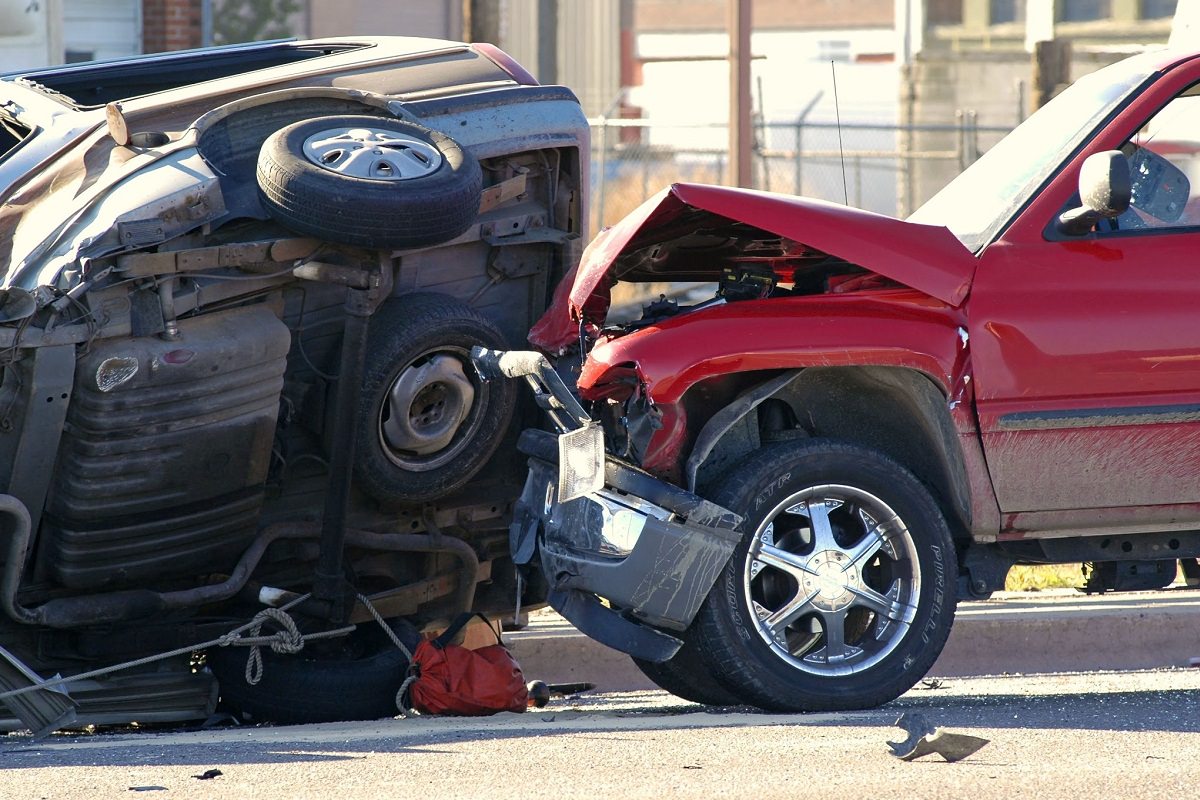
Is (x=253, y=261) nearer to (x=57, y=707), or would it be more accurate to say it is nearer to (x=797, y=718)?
(x=57, y=707)

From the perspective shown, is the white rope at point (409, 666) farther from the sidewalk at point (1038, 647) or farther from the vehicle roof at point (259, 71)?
the vehicle roof at point (259, 71)

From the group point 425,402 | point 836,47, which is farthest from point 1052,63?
point 836,47

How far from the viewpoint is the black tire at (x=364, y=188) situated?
547 cm

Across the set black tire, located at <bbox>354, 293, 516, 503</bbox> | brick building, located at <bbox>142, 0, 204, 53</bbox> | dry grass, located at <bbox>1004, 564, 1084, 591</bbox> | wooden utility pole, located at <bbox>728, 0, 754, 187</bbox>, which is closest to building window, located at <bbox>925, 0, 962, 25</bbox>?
brick building, located at <bbox>142, 0, 204, 53</bbox>

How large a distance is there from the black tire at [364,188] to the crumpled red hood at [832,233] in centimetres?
58

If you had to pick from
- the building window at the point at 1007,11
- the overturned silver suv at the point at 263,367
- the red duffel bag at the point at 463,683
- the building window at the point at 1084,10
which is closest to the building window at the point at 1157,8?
the building window at the point at 1084,10

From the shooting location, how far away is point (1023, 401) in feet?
17.4

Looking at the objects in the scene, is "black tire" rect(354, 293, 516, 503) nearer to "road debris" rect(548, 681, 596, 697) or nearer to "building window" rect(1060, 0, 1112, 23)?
"road debris" rect(548, 681, 596, 697)

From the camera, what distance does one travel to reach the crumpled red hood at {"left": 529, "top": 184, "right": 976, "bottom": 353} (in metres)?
5.12

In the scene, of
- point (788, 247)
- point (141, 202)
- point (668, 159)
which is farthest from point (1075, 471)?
point (668, 159)

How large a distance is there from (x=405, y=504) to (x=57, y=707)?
1433 millimetres

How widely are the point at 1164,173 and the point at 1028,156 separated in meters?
0.45

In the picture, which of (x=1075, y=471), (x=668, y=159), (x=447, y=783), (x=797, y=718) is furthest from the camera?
(x=668, y=159)

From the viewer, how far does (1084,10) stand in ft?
110
